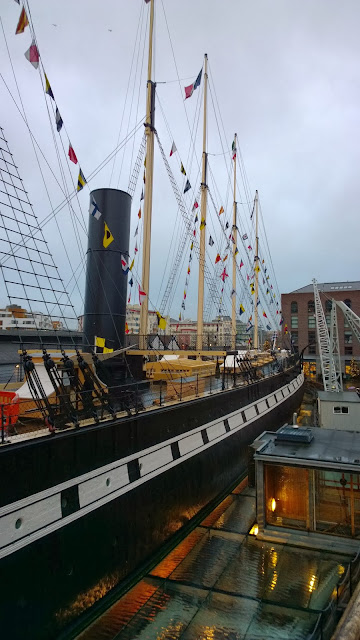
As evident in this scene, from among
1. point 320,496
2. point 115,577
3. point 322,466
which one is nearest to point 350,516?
point 320,496

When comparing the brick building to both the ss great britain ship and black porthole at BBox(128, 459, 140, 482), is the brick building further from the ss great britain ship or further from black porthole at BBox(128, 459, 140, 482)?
black porthole at BBox(128, 459, 140, 482)

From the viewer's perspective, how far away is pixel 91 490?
6242 mm

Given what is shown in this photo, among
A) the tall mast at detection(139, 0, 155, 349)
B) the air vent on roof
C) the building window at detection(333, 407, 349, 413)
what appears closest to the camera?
the air vent on roof

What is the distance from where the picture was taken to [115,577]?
6766 mm

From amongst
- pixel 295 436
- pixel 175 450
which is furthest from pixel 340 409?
pixel 175 450

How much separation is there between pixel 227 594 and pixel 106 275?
365 inches

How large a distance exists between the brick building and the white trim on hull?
4447 cm

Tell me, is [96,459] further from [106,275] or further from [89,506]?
[106,275]

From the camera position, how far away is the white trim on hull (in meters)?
4.98

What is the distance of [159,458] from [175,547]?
90.4 inches

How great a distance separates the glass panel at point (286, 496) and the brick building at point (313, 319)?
1735 inches

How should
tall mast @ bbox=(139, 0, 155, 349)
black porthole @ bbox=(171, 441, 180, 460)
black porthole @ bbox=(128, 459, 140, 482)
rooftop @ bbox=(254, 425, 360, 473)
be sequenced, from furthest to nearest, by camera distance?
tall mast @ bbox=(139, 0, 155, 349)
black porthole @ bbox=(171, 441, 180, 460)
rooftop @ bbox=(254, 425, 360, 473)
black porthole @ bbox=(128, 459, 140, 482)

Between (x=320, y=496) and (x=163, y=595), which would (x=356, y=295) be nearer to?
(x=320, y=496)

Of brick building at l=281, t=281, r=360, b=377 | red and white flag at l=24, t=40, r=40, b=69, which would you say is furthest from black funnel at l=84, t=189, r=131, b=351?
brick building at l=281, t=281, r=360, b=377
